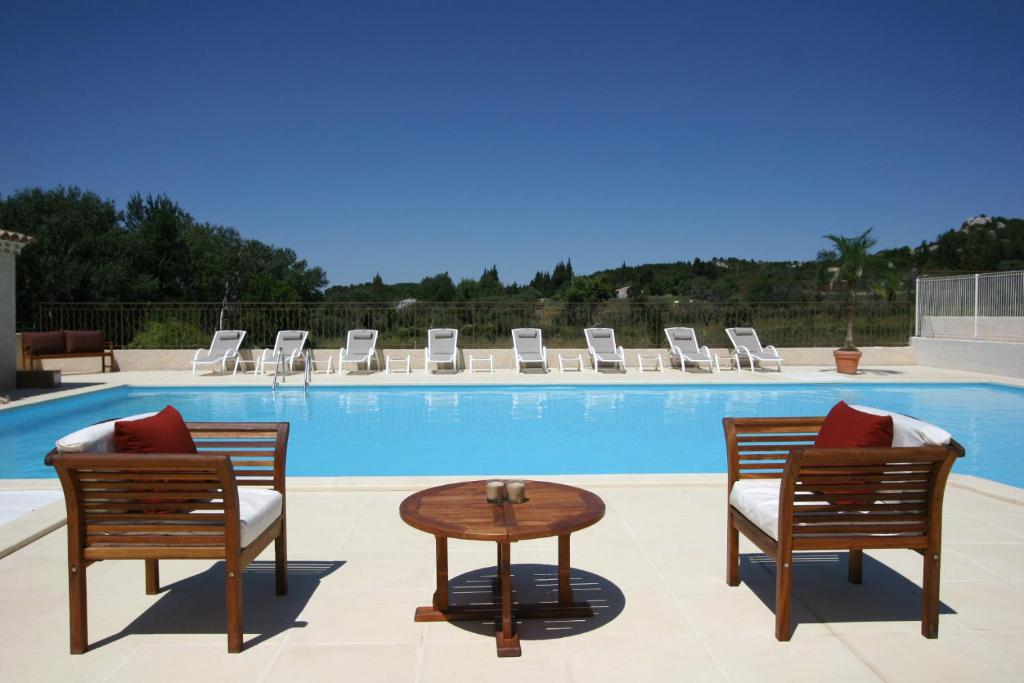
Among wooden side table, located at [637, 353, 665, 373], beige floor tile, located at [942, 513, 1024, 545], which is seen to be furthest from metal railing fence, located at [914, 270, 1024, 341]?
beige floor tile, located at [942, 513, 1024, 545]

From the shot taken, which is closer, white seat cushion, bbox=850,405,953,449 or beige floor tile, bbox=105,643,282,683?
beige floor tile, bbox=105,643,282,683

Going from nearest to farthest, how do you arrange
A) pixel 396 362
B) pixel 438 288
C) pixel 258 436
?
pixel 258 436 → pixel 396 362 → pixel 438 288

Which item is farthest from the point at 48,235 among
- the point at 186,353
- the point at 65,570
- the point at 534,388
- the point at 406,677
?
the point at 406,677

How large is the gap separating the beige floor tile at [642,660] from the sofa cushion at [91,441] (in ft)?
5.83

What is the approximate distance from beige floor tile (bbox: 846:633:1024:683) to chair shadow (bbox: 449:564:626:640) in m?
0.87

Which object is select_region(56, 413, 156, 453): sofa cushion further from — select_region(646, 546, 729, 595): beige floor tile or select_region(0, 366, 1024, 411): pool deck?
select_region(0, 366, 1024, 411): pool deck

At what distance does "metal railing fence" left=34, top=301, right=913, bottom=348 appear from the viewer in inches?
594

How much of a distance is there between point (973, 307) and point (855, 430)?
46.8 feet

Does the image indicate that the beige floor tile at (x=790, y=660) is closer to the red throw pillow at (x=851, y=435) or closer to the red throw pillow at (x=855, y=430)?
the red throw pillow at (x=851, y=435)

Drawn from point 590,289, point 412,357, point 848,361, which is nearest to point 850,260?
point 848,361

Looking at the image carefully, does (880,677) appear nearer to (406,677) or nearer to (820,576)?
(820,576)

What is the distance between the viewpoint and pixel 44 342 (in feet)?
41.8

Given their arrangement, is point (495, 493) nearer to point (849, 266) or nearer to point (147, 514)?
point (147, 514)

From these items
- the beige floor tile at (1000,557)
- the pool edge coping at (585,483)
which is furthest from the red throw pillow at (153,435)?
the beige floor tile at (1000,557)
